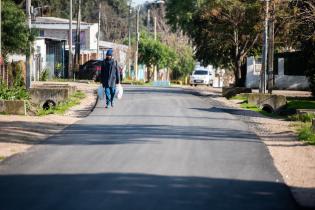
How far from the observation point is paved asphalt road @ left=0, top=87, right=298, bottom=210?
8977 mm

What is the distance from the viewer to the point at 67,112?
75.9 ft

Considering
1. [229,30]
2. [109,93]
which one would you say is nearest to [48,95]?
[109,93]

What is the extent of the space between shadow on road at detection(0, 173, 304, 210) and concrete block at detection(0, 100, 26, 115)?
11.4m

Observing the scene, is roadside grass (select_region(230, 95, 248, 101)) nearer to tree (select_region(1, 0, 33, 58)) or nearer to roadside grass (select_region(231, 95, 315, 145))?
roadside grass (select_region(231, 95, 315, 145))

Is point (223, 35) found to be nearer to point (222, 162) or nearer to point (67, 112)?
point (67, 112)

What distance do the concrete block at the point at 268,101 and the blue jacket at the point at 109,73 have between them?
887 cm

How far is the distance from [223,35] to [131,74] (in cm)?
3456

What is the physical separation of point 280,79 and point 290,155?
37084 mm

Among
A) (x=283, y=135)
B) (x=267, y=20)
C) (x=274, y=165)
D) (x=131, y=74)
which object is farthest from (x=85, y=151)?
(x=131, y=74)

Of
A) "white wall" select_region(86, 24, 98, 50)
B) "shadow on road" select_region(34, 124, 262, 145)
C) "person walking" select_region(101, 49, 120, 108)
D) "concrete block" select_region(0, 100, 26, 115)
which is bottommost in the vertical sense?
"shadow on road" select_region(34, 124, 262, 145)

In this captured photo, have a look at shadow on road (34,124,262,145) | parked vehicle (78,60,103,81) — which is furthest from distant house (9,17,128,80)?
shadow on road (34,124,262,145)

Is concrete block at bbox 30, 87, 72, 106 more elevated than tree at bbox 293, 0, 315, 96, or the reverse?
tree at bbox 293, 0, 315, 96

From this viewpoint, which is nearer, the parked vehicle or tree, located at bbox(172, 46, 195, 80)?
the parked vehicle

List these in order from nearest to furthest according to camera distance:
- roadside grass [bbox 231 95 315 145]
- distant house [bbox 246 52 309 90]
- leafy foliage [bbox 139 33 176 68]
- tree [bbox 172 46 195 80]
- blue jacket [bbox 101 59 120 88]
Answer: roadside grass [bbox 231 95 315 145] → blue jacket [bbox 101 59 120 88] → distant house [bbox 246 52 309 90] → leafy foliage [bbox 139 33 176 68] → tree [bbox 172 46 195 80]
